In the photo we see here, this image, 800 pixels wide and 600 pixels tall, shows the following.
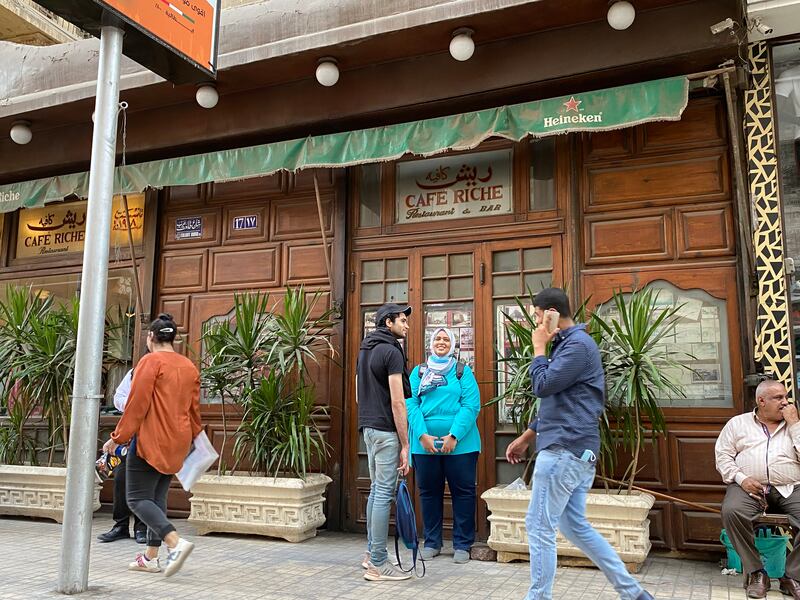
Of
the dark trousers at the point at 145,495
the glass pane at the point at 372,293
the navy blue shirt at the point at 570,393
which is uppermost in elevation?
the glass pane at the point at 372,293

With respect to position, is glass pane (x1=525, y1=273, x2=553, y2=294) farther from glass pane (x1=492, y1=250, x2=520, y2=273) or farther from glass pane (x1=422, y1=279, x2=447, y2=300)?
glass pane (x1=422, y1=279, x2=447, y2=300)

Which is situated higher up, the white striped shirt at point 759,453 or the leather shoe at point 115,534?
the white striped shirt at point 759,453

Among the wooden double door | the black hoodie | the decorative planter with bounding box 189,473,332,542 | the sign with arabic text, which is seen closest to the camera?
the black hoodie

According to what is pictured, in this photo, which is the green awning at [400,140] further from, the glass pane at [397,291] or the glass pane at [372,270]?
the glass pane at [397,291]

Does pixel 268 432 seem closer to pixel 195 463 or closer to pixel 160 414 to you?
pixel 195 463

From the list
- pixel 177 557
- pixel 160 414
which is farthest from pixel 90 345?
pixel 177 557

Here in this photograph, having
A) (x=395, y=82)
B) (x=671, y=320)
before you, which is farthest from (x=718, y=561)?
(x=395, y=82)

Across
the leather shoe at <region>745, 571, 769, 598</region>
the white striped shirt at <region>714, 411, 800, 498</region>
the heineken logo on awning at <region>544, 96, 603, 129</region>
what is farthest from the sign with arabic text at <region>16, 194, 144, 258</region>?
the leather shoe at <region>745, 571, 769, 598</region>

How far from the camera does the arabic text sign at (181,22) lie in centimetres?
446

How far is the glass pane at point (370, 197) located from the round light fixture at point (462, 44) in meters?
1.58

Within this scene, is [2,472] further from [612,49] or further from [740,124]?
[740,124]

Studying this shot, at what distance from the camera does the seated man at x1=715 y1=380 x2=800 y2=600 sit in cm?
426

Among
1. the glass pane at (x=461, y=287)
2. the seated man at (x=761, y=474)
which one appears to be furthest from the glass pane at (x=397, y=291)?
the seated man at (x=761, y=474)

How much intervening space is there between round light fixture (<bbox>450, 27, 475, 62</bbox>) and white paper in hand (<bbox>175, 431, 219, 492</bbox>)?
3536mm
